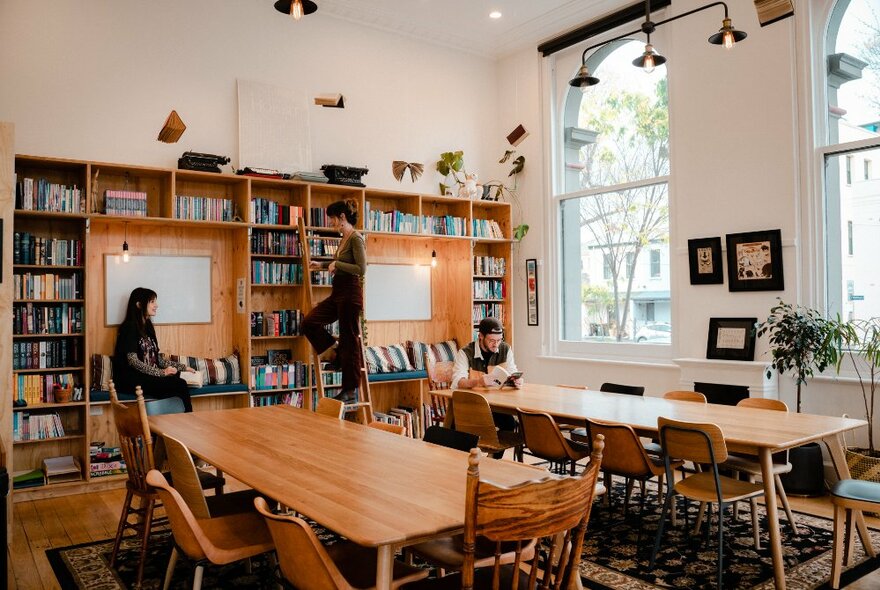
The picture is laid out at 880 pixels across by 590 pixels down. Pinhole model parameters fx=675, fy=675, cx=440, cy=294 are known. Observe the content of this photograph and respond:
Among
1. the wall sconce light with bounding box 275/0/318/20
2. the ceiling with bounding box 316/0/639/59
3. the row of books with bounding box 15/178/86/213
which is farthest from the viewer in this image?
the ceiling with bounding box 316/0/639/59

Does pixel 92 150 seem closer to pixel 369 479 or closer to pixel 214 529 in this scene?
pixel 214 529

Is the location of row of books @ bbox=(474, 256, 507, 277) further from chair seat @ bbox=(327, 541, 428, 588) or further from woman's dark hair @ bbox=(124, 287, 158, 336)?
chair seat @ bbox=(327, 541, 428, 588)

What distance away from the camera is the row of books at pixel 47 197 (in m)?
5.50

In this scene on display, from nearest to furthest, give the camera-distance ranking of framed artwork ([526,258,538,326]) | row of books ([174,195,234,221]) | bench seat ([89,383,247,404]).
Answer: bench seat ([89,383,247,404]), row of books ([174,195,234,221]), framed artwork ([526,258,538,326])

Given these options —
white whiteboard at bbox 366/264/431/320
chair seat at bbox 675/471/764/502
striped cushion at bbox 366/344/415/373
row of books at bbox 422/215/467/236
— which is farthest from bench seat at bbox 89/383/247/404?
chair seat at bbox 675/471/764/502

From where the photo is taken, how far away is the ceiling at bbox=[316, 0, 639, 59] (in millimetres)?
7520

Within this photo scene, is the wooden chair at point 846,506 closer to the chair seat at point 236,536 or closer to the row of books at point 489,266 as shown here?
the chair seat at point 236,536

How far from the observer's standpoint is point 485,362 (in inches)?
226

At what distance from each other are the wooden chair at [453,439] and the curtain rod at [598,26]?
5442 mm

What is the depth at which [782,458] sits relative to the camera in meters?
4.33

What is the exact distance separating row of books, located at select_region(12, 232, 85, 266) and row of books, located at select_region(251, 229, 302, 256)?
4.98 ft

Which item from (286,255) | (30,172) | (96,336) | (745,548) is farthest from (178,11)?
(745,548)

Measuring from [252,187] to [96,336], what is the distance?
2.07 m

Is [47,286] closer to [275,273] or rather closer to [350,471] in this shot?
[275,273]
